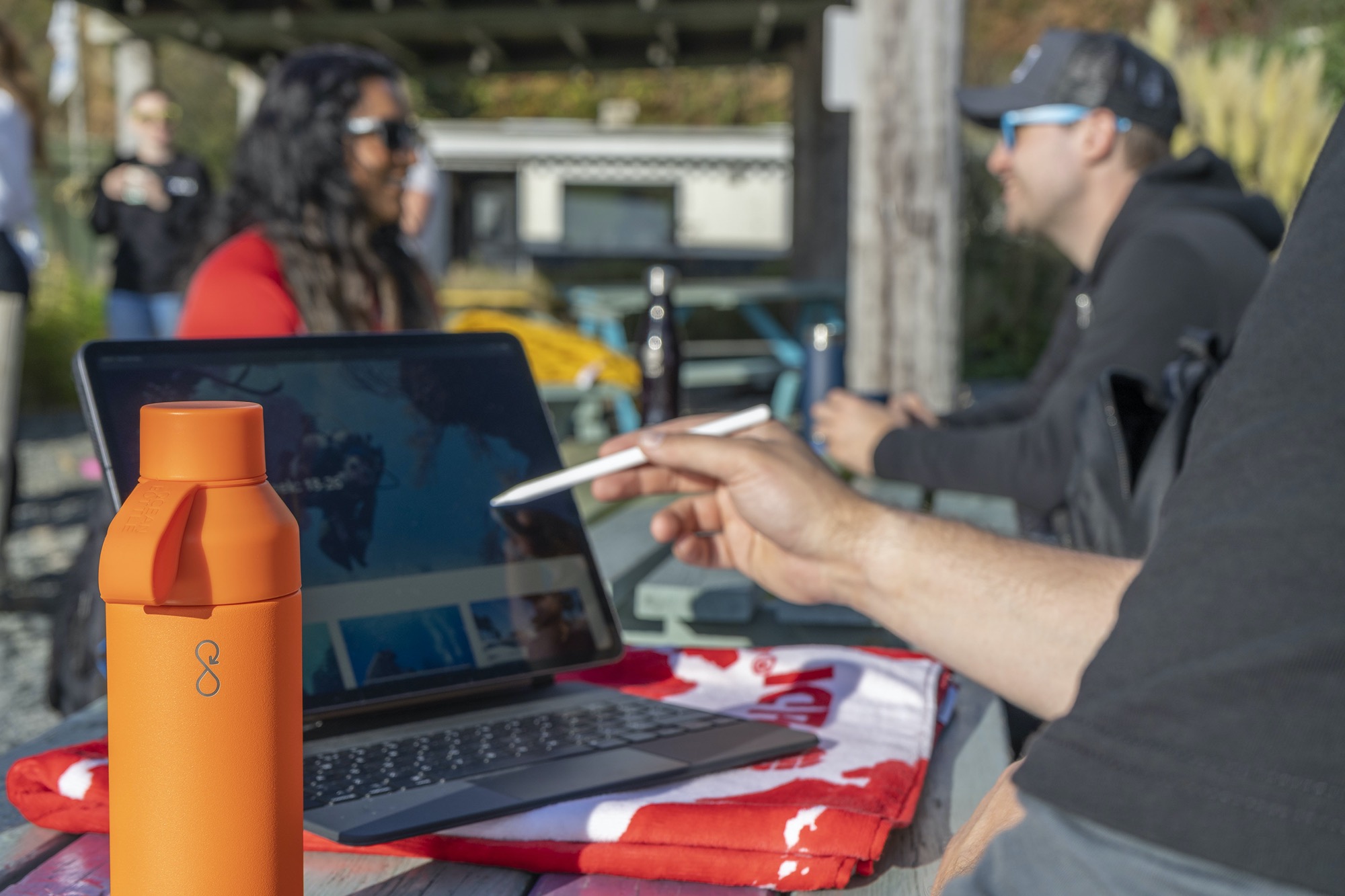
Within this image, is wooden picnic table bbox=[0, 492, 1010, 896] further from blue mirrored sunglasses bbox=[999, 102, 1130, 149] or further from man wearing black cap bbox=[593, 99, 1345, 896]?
blue mirrored sunglasses bbox=[999, 102, 1130, 149]

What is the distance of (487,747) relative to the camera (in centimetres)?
107

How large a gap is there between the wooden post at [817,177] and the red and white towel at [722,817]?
7.73 m

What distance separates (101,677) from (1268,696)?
4.93 feet

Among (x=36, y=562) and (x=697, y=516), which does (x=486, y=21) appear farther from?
(x=697, y=516)

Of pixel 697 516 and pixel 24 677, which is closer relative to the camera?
pixel 697 516

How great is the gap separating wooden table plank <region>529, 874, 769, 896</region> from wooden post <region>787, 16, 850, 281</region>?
796 centimetres

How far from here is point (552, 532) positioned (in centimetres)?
126

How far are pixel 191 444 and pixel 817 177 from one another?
867 centimetres

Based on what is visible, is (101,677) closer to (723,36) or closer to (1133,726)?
(1133,726)

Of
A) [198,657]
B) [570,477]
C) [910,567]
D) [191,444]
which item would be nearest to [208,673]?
[198,657]

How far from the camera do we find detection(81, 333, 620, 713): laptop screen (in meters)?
1.11

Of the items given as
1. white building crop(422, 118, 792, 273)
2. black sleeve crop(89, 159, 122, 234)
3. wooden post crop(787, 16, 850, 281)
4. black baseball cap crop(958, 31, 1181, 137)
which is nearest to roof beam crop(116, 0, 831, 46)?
wooden post crop(787, 16, 850, 281)

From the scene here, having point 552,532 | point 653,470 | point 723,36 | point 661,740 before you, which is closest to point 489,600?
point 552,532

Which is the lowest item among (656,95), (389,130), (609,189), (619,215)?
(389,130)
